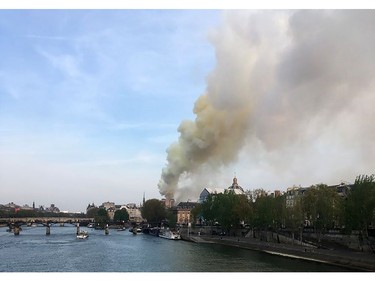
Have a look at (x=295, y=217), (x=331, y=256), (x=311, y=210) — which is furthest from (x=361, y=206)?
(x=295, y=217)

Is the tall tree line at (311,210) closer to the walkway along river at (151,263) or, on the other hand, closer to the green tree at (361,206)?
the green tree at (361,206)

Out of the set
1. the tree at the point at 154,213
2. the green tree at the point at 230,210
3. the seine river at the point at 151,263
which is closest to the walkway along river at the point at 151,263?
the seine river at the point at 151,263

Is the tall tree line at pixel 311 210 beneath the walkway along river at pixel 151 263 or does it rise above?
above

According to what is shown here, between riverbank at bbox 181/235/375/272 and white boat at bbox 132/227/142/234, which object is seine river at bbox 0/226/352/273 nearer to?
riverbank at bbox 181/235/375/272

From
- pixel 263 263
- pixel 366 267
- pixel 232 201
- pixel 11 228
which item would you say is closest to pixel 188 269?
pixel 263 263

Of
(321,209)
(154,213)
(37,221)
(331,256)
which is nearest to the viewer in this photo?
(331,256)

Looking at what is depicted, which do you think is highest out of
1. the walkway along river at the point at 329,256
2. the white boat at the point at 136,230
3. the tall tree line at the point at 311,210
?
the tall tree line at the point at 311,210

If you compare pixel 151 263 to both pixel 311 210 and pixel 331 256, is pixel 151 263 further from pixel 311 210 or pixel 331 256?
pixel 311 210

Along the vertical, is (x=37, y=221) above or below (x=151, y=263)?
above

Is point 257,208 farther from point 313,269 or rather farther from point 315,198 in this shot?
point 313,269

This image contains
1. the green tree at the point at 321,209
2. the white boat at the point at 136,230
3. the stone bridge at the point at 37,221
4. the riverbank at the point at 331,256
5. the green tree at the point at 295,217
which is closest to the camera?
the riverbank at the point at 331,256

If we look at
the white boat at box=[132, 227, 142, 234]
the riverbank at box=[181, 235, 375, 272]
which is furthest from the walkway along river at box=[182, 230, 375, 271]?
the white boat at box=[132, 227, 142, 234]

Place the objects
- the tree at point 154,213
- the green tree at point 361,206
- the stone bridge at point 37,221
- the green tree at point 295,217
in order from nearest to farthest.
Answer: the green tree at point 361,206
the green tree at point 295,217
the stone bridge at point 37,221
the tree at point 154,213

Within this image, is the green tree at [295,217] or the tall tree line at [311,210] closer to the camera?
the tall tree line at [311,210]
